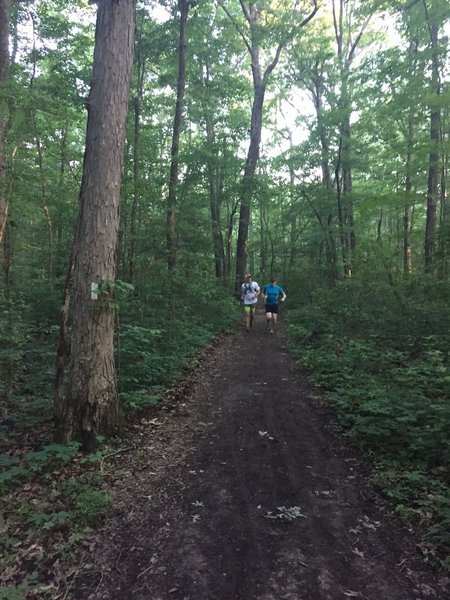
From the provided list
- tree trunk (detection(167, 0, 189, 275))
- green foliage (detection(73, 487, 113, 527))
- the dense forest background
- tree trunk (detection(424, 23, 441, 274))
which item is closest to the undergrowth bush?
the dense forest background

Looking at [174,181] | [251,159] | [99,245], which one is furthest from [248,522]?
[251,159]

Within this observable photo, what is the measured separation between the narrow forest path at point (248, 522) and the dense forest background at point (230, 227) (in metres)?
0.39

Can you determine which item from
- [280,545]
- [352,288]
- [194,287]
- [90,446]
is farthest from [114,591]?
[352,288]

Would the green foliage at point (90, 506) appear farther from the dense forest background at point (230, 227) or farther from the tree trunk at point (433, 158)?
the tree trunk at point (433, 158)

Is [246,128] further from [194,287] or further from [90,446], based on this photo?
[90,446]

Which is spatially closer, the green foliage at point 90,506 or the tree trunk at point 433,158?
the green foliage at point 90,506

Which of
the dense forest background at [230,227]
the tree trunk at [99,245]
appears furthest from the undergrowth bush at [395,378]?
the tree trunk at [99,245]

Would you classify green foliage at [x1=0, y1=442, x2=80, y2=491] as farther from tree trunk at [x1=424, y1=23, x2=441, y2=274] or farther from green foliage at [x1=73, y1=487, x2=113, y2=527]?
tree trunk at [x1=424, y1=23, x2=441, y2=274]

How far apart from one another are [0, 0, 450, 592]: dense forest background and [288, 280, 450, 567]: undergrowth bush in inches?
1.1

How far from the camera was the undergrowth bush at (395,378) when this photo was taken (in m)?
3.86

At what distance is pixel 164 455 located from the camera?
480cm

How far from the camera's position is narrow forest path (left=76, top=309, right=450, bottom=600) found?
8.89 feet

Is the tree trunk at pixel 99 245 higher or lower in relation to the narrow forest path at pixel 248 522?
higher

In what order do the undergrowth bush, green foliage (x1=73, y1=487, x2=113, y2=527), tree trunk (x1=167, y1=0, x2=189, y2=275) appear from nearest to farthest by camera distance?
green foliage (x1=73, y1=487, x2=113, y2=527), the undergrowth bush, tree trunk (x1=167, y1=0, x2=189, y2=275)
